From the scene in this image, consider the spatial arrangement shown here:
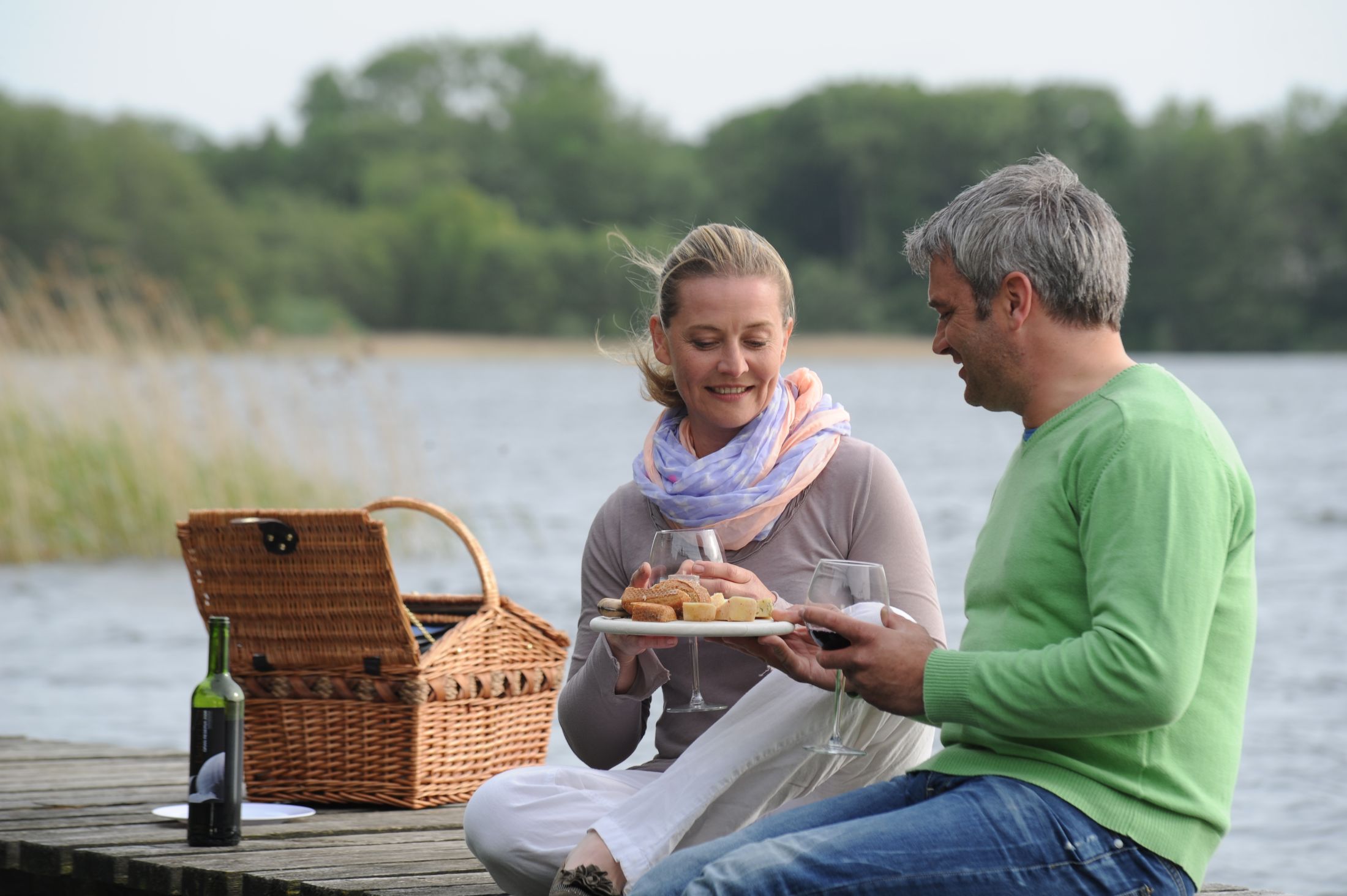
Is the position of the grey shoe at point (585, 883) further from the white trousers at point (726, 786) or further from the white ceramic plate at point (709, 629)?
the white ceramic plate at point (709, 629)

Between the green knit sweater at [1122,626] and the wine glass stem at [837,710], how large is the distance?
10.1 inches

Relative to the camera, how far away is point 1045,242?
2305mm

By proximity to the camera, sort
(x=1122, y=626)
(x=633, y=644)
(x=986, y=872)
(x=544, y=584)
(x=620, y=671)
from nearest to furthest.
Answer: (x=1122, y=626) → (x=986, y=872) → (x=633, y=644) → (x=620, y=671) → (x=544, y=584)

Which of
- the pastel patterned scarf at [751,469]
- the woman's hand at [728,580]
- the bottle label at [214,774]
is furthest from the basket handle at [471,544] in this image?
the woman's hand at [728,580]

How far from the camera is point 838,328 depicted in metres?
53.0

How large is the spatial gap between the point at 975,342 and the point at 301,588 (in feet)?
7.88

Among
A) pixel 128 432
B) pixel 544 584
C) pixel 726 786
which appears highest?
pixel 726 786

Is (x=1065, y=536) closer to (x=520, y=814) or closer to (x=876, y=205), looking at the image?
(x=520, y=814)

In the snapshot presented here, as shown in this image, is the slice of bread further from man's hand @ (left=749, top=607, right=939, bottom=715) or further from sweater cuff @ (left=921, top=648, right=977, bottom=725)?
sweater cuff @ (left=921, top=648, right=977, bottom=725)

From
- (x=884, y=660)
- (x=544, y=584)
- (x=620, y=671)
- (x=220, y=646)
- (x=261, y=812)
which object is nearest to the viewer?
(x=884, y=660)

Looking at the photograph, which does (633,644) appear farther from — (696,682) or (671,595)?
(671,595)

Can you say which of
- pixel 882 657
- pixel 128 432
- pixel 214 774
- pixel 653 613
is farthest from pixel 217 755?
pixel 128 432

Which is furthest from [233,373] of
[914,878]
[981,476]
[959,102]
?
[959,102]

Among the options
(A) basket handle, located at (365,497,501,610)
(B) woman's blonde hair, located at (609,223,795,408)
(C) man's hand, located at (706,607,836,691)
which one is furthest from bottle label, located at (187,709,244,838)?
(C) man's hand, located at (706,607,836,691)
